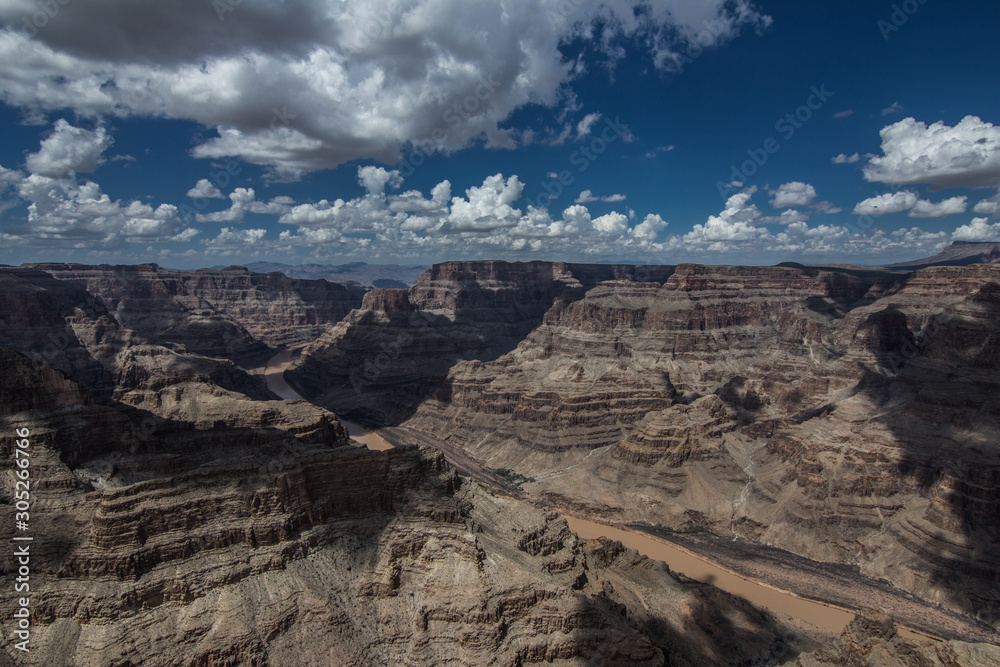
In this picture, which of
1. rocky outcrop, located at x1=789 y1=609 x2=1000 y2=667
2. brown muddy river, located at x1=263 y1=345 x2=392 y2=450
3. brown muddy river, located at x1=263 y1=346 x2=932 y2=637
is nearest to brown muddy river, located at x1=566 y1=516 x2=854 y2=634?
brown muddy river, located at x1=263 y1=346 x2=932 y2=637

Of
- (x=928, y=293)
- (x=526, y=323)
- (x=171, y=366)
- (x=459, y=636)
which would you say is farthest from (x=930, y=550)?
(x=526, y=323)

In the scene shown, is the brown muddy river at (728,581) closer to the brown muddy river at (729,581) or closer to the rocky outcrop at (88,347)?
the brown muddy river at (729,581)

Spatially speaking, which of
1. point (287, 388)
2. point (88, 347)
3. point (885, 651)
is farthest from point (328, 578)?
point (287, 388)

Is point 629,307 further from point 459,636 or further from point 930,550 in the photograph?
point 459,636

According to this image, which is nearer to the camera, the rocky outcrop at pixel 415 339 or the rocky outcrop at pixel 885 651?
the rocky outcrop at pixel 885 651

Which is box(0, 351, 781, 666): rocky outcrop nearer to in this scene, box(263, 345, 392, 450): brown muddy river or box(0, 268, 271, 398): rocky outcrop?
box(263, 345, 392, 450): brown muddy river

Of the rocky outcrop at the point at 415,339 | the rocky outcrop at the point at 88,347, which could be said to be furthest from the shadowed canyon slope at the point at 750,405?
the rocky outcrop at the point at 88,347
